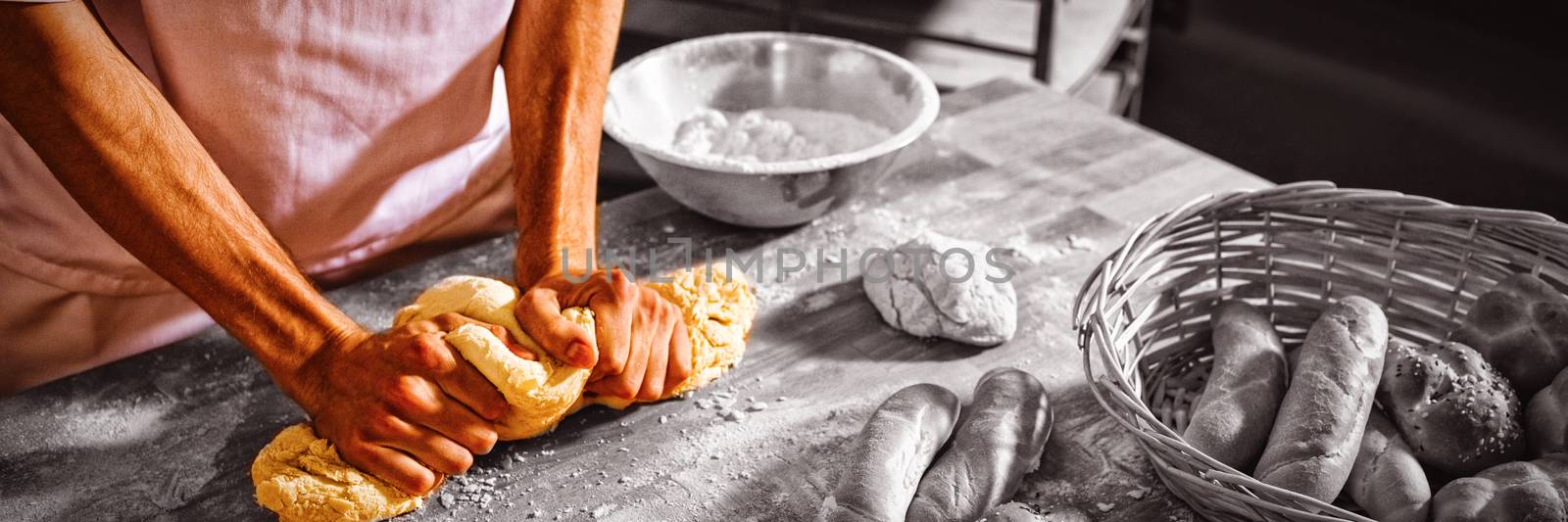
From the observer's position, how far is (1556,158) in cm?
373

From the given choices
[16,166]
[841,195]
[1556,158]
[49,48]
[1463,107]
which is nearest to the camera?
[49,48]

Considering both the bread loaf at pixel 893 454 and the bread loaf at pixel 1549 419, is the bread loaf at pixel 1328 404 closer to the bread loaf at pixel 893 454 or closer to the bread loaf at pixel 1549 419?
the bread loaf at pixel 1549 419

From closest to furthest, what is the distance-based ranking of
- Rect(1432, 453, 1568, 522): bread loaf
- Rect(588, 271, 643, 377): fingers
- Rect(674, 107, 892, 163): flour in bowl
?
Rect(1432, 453, 1568, 522): bread loaf
Rect(588, 271, 643, 377): fingers
Rect(674, 107, 892, 163): flour in bowl

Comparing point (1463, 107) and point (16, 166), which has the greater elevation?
point (16, 166)

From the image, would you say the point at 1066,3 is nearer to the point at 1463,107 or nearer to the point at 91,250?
the point at 1463,107

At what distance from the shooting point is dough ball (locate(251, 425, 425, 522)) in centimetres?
103

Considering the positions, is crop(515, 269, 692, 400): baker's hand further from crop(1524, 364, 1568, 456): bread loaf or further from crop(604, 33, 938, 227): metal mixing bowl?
crop(1524, 364, 1568, 456): bread loaf

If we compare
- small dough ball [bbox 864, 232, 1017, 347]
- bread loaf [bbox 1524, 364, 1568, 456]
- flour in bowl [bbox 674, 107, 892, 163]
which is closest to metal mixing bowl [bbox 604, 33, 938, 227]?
flour in bowl [bbox 674, 107, 892, 163]

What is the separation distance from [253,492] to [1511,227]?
4.65 feet

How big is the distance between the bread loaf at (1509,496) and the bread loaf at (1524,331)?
0.48 ft

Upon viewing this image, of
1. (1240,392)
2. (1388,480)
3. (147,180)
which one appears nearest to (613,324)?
(147,180)

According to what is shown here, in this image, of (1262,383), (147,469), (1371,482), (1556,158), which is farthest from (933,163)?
(1556,158)

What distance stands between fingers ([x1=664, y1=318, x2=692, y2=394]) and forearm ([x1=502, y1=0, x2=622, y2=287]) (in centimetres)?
17

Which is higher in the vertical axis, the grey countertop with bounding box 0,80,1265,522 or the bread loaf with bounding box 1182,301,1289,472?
the bread loaf with bounding box 1182,301,1289,472
